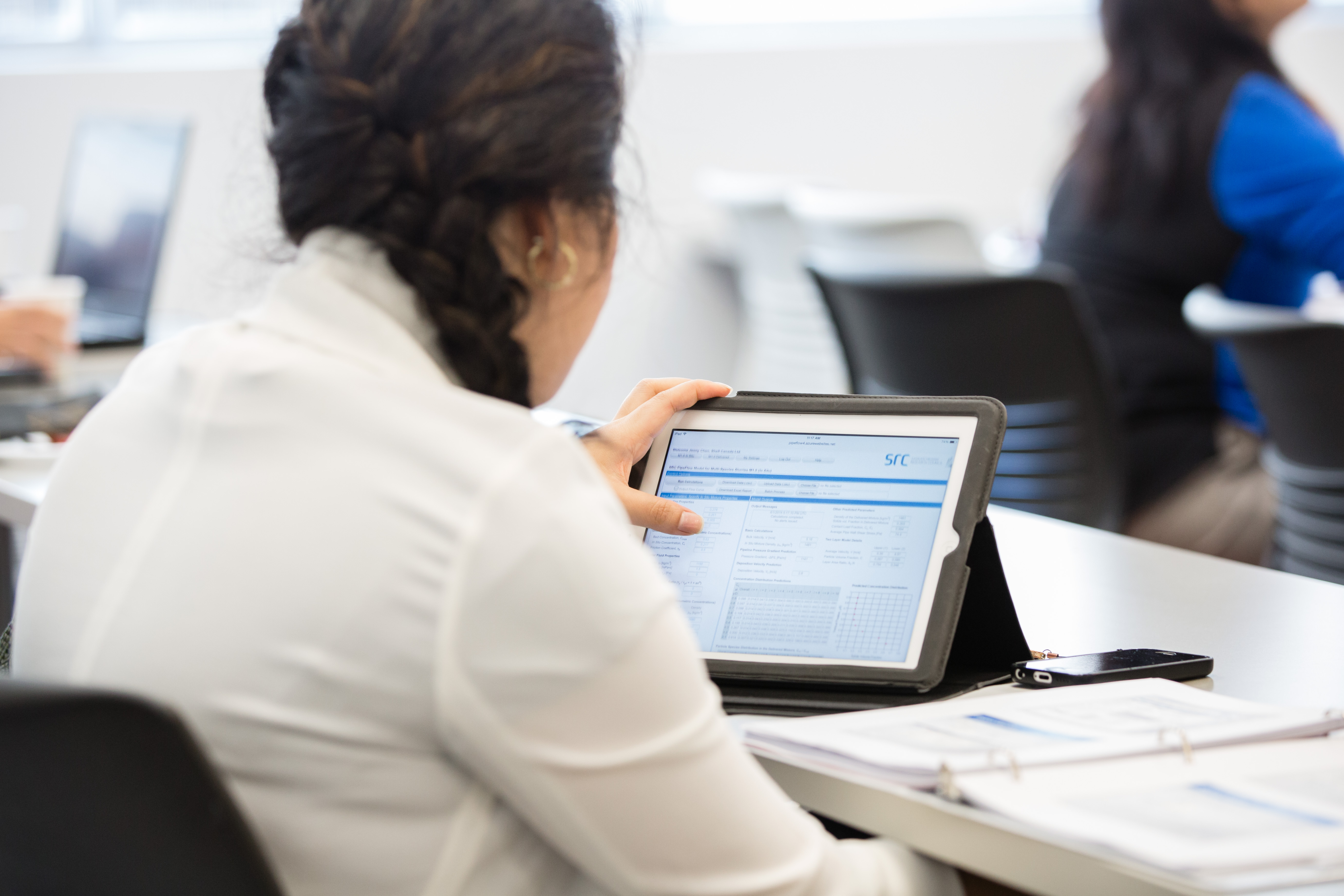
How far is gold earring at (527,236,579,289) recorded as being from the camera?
2.40 feet

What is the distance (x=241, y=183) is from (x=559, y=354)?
0.33 metres

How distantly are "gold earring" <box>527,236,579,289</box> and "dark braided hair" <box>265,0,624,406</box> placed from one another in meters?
0.02

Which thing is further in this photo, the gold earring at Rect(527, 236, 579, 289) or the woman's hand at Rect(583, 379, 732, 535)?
the woman's hand at Rect(583, 379, 732, 535)

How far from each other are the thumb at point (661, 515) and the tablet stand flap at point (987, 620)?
0.61 ft

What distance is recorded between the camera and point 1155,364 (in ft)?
7.21

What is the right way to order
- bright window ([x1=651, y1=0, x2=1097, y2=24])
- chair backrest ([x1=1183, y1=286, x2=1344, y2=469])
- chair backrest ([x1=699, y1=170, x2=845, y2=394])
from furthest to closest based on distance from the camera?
bright window ([x1=651, y1=0, x2=1097, y2=24]) < chair backrest ([x1=699, y1=170, x2=845, y2=394]) < chair backrest ([x1=1183, y1=286, x2=1344, y2=469])

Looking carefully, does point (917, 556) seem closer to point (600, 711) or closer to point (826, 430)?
point (826, 430)

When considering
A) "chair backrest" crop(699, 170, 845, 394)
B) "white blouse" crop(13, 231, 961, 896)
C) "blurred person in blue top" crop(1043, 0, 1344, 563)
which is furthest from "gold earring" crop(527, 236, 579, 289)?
"chair backrest" crop(699, 170, 845, 394)

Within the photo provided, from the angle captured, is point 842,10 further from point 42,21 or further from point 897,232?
point 42,21

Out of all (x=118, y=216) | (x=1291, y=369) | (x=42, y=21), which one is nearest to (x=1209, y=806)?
(x=1291, y=369)

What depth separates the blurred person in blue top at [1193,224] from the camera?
2.07 m

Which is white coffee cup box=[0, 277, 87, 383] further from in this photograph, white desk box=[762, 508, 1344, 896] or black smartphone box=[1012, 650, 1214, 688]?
black smartphone box=[1012, 650, 1214, 688]

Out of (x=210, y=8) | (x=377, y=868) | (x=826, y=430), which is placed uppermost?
(x=826, y=430)

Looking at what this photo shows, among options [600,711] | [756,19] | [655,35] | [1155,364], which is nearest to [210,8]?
[655,35]
